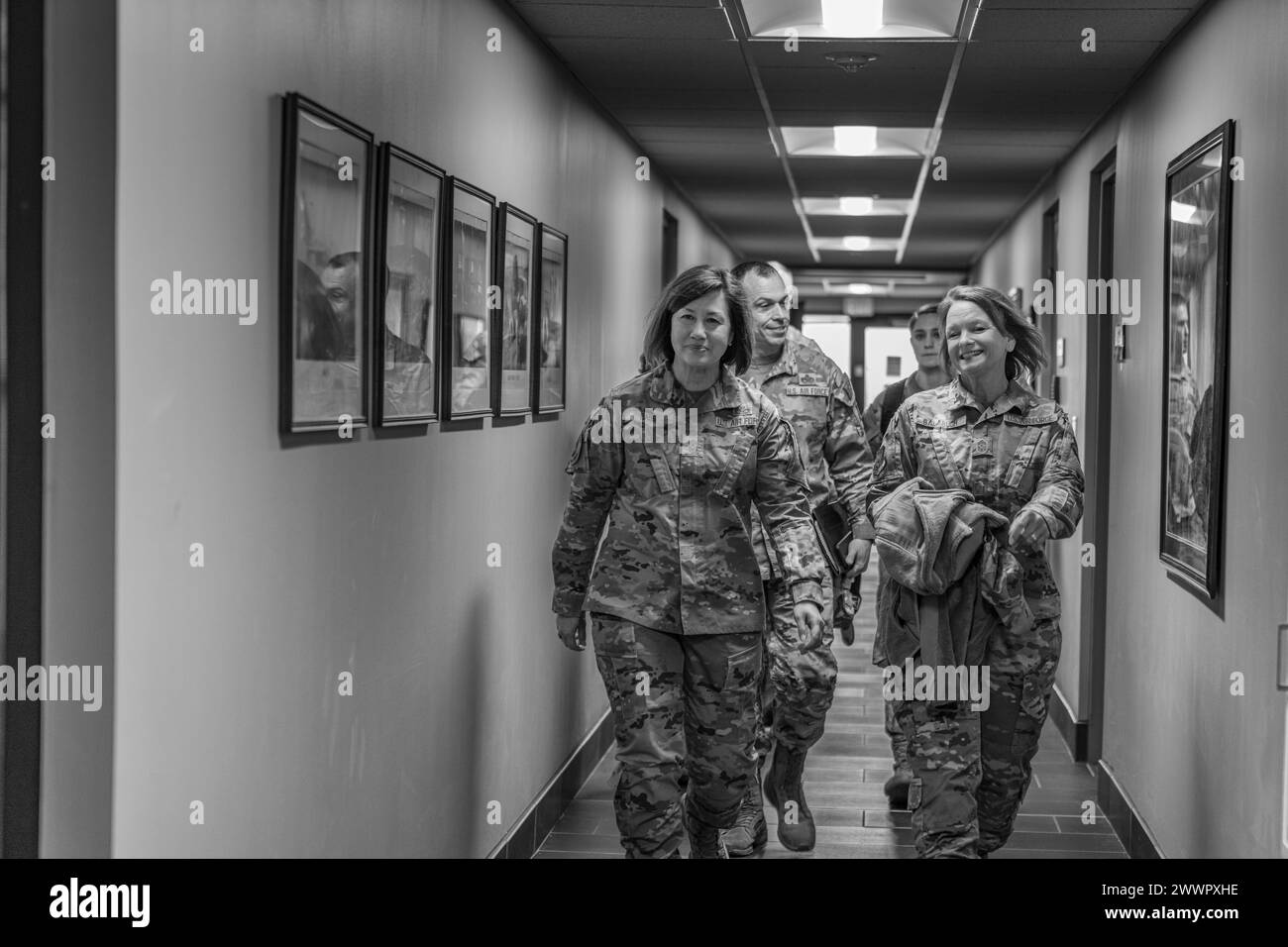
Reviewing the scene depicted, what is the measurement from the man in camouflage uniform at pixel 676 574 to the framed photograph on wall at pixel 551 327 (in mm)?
1059

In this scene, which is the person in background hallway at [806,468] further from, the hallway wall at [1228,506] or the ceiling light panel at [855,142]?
the ceiling light panel at [855,142]

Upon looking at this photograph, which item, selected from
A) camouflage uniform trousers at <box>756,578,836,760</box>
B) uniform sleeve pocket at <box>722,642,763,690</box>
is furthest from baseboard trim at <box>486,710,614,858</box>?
uniform sleeve pocket at <box>722,642,763,690</box>

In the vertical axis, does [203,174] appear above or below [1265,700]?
above

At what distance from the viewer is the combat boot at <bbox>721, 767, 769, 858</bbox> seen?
4.68 meters

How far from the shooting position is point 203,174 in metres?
2.25

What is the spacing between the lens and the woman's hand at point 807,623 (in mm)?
→ 3801

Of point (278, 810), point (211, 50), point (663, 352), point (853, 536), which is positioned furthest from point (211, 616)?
point (853, 536)

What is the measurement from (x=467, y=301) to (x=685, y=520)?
0.81 m

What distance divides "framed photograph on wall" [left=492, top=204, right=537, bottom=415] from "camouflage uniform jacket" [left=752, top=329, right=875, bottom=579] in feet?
2.72

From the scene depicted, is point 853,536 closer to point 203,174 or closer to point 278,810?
point 278,810

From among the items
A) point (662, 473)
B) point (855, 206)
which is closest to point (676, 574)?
point (662, 473)

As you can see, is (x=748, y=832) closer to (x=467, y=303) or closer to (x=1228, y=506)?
(x=1228, y=506)

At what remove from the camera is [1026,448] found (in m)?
3.90
